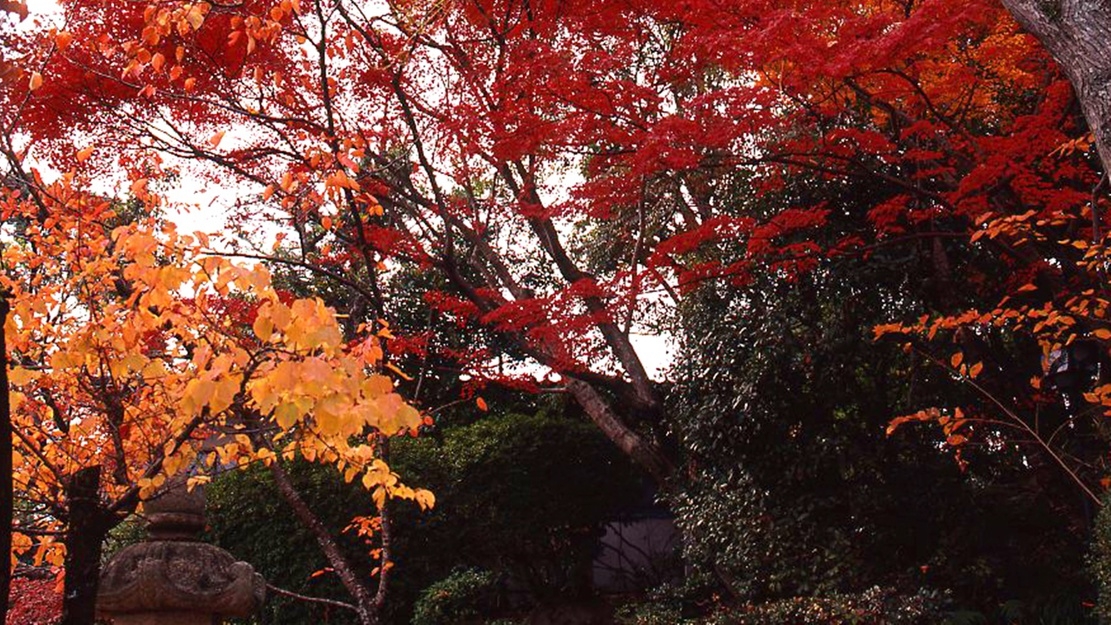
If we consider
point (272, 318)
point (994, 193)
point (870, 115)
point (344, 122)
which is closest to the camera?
point (272, 318)

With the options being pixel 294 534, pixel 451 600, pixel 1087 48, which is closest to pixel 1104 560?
pixel 1087 48

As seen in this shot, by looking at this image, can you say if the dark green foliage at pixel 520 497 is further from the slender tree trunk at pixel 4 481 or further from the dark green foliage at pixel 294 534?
the slender tree trunk at pixel 4 481

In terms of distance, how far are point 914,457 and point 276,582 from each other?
6.51 meters

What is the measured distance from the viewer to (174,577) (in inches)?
172

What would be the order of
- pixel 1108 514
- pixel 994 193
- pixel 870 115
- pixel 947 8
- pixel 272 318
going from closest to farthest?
pixel 272 318 → pixel 1108 514 → pixel 947 8 → pixel 994 193 → pixel 870 115

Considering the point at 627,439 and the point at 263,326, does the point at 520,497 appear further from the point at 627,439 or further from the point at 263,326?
the point at 263,326

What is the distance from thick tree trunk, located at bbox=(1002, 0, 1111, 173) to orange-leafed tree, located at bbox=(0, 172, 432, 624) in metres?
3.00

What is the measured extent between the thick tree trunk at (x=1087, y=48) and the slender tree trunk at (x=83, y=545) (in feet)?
13.3

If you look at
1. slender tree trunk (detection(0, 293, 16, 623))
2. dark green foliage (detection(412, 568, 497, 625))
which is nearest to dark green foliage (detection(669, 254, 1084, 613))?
dark green foliage (detection(412, 568, 497, 625))

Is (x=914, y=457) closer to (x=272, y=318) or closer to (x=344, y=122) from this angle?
(x=344, y=122)

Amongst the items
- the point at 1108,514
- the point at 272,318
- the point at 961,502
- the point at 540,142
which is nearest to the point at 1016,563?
the point at 961,502

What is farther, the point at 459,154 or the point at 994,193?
the point at 459,154

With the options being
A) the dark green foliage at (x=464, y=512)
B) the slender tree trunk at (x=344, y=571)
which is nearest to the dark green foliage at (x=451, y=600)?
the dark green foliage at (x=464, y=512)

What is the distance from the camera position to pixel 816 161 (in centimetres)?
851
